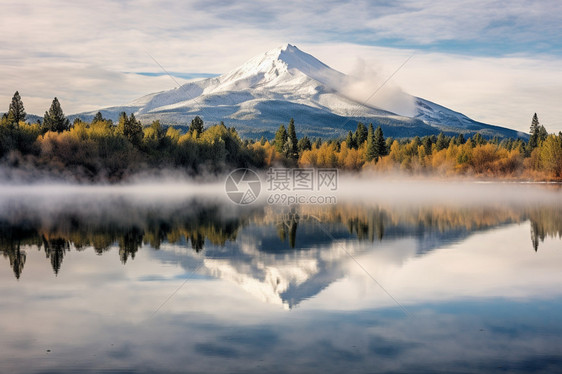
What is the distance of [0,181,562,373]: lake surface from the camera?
1000 centimetres

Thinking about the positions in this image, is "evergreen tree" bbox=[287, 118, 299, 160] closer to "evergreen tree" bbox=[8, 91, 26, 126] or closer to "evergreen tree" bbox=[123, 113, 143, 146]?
"evergreen tree" bbox=[123, 113, 143, 146]

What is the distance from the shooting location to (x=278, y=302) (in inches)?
536

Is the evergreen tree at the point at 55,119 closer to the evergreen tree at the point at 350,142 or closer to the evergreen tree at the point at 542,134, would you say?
the evergreen tree at the point at 350,142

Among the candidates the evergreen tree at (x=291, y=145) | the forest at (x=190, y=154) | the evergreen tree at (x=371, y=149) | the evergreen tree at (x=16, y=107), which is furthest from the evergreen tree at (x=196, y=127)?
the evergreen tree at (x=371, y=149)

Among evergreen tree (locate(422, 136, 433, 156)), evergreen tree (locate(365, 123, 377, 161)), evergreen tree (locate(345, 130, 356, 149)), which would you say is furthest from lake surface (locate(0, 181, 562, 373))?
evergreen tree (locate(345, 130, 356, 149))

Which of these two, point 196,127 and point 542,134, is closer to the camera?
point 196,127

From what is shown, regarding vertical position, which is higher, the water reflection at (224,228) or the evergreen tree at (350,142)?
the evergreen tree at (350,142)

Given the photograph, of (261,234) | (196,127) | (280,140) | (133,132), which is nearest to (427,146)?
(280,140)

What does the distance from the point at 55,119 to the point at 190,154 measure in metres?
24.3

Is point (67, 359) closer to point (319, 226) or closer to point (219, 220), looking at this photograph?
point (319, 226)

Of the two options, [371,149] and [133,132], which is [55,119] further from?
[371,149]

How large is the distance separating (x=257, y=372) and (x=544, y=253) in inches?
607

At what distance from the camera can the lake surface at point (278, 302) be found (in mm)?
10000

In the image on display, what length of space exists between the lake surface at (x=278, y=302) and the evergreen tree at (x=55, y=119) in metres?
85.5
